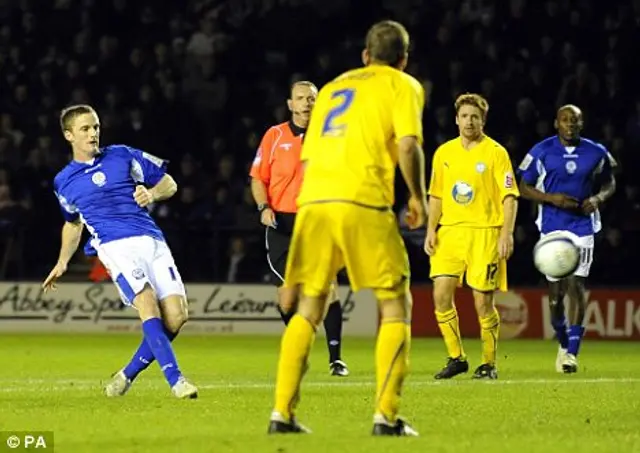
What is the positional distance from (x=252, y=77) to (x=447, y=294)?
38.8ft

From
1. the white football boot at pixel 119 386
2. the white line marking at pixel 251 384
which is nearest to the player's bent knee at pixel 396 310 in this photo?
the white football boot at pixel 119 386

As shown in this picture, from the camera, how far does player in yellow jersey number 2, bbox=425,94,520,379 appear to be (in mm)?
12852

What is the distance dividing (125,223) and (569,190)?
5.12m

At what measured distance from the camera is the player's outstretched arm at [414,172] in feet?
26.6

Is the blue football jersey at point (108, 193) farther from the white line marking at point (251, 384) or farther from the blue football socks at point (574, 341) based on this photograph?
the blue football socks at point (574, 341)

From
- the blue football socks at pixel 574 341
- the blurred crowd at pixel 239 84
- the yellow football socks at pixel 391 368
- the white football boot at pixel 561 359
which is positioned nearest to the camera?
the yellow football socks at pixel 391 368

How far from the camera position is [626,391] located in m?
11.5

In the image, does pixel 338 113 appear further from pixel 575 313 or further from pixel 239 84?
pixel 239 84

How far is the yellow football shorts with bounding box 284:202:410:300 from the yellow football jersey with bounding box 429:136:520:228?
4.79 metres

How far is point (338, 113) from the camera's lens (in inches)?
329

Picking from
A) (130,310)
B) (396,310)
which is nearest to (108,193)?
(396,310)

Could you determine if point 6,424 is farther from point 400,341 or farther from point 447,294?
point 447,294

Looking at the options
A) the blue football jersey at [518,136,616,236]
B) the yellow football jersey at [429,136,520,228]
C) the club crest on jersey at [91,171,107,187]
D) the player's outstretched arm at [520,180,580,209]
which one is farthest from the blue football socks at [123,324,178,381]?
the blue football jersey at [518,136,616,236]

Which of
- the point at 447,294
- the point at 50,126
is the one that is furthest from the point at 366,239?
the point at 50,126
